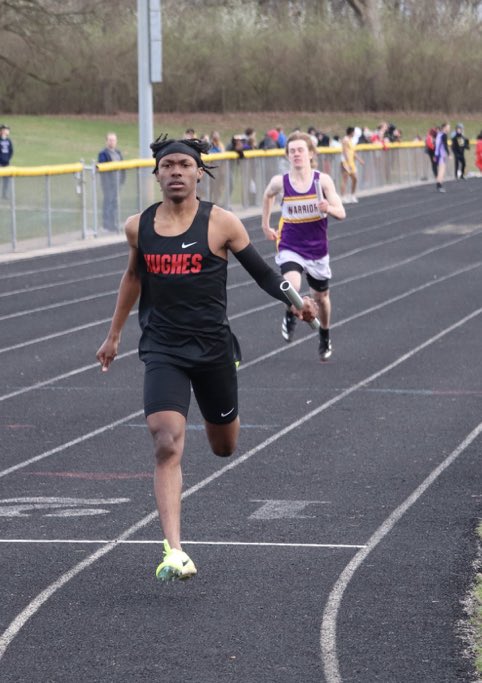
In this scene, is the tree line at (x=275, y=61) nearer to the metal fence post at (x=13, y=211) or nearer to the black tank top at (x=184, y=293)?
the metal fence post at (x=13, y=211)

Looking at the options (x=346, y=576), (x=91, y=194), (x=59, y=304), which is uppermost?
(x=346, y=576)

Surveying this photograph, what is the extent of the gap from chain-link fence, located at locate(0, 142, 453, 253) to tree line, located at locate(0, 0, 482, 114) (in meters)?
39.1

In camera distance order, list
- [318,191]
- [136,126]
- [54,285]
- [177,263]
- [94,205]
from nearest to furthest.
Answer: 1. [177,263]
2. [318,191]
3. [54,285]
4. [94,205]
5. [136,126]

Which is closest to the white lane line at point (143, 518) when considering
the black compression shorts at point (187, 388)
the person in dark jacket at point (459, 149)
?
the black compression shorts at point (187, 388)

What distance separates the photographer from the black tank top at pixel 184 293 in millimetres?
6742

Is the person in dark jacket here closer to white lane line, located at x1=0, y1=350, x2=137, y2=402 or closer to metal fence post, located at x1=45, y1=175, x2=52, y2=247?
metal fence post, located at x1=45, y1=175, x2=52, y2=247

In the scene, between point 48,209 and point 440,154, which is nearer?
point 48,209

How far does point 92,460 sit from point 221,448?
2.42 metres

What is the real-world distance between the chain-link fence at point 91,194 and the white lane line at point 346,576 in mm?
16222

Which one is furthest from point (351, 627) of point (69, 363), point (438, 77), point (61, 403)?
point (438, 77)

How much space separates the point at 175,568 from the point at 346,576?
93cm

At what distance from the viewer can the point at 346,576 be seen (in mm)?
6871

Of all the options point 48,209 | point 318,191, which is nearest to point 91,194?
point 48,209

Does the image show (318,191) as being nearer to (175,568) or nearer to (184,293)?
(184,293)
